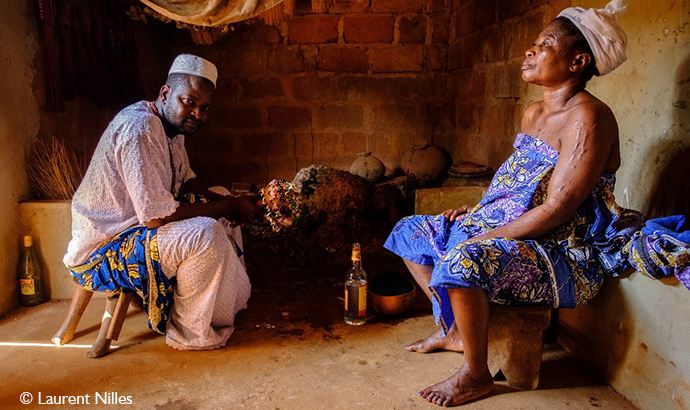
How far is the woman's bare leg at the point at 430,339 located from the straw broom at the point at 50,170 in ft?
7.67

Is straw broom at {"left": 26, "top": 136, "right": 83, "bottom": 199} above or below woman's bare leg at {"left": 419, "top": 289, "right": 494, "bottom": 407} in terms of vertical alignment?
above

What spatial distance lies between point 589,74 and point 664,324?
1.12m

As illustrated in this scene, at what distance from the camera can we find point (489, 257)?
6.95ft

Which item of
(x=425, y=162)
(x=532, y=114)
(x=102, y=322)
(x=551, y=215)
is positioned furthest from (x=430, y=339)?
(x=425, y=162)

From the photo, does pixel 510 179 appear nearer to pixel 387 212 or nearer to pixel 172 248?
pixel 172 248

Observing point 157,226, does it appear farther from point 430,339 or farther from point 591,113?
point 591,113

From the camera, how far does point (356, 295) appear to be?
304cm

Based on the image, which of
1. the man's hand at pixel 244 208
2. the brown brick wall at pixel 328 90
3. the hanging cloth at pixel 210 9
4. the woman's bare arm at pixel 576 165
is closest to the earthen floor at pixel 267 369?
the man's hand at pixel 244 208

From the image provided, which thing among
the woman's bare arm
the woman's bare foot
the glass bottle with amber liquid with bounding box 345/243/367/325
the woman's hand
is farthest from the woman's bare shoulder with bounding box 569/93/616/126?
the glass bottle with amber liquid with bounding box 345/243/367/325

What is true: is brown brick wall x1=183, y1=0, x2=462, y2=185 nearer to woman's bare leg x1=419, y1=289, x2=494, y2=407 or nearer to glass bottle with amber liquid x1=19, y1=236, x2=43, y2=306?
glass bottle with amber liquid x1=19, y1=236, x2=43, y2=306

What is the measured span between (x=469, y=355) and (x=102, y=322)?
1948 mm

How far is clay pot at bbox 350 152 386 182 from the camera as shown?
5.57 metres

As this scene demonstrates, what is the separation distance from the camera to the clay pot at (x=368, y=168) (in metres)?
5.57

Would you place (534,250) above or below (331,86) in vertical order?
below
